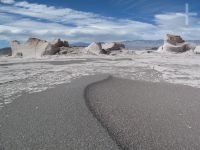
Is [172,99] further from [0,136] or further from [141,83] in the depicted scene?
[0,136]

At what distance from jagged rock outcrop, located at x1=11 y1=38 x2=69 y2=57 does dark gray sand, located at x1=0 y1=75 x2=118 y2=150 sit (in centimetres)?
1768

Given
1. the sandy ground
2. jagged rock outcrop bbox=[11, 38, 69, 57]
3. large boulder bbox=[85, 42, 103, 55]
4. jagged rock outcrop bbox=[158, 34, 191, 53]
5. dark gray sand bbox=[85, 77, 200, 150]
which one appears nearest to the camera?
the sandy ground

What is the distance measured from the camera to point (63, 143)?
4551 millimetres

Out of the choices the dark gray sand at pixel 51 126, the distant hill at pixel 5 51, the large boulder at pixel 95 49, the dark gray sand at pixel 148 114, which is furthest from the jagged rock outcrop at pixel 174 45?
the dark gray sand at pixel 51 126

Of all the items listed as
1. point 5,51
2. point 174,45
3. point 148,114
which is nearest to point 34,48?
point 5,51

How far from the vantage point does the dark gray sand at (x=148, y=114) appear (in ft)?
15.8

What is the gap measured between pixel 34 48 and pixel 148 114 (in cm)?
2008

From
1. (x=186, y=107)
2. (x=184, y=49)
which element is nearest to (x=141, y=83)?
(x=186, y=107)

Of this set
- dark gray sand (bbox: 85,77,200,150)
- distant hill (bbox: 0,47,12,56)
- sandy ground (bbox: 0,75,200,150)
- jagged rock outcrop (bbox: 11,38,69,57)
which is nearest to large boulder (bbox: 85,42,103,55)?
jagged rock outcrop (bbox: 11,38,69,57)

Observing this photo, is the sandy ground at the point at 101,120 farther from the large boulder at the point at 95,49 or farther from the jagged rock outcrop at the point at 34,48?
the large boulder at the point at 95,49

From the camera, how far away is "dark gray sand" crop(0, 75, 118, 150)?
4500 mm

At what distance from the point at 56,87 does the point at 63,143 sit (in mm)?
4076

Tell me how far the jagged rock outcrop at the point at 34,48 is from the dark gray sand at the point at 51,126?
17681 millimetres

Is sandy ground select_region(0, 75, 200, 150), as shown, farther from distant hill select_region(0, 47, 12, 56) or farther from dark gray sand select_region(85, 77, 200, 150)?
distant hill select_region(0, 47, 12, 56)
